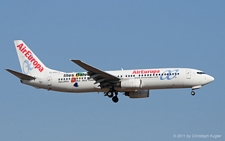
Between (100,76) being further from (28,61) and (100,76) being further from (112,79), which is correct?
(28,61)

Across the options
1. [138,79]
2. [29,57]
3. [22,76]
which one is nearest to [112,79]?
[138,79]

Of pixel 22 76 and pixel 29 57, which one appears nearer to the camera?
pixel 22 76

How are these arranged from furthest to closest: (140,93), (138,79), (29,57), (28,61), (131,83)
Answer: (29,57), (28,61), (140,93), (138,79), (131,83)

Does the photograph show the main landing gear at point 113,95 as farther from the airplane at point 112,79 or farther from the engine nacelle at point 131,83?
the engine nacelle at point 131,83

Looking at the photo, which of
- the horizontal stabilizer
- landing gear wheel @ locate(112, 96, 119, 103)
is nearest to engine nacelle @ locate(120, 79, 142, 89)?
landing gear wheel @ locate(112, 96, 119, 103)

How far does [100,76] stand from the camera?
2532 inches

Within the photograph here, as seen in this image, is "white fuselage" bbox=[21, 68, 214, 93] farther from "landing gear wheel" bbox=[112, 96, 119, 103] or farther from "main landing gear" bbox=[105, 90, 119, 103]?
"landing gear wheel" bbox=[112, 96, 119, 103]

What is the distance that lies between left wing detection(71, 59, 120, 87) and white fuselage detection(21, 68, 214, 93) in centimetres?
89

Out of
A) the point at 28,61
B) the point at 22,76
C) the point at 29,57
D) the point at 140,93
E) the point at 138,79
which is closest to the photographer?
the point at 138,79

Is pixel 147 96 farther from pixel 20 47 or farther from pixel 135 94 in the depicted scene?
pixel 20 47

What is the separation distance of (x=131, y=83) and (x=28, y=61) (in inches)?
563

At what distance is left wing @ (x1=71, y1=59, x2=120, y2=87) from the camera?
6288 centimetres

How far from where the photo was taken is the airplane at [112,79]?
209ft

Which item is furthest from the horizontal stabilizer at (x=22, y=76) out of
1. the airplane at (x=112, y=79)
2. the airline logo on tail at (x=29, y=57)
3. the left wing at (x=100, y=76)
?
the left wing at (x=100, y=76)
